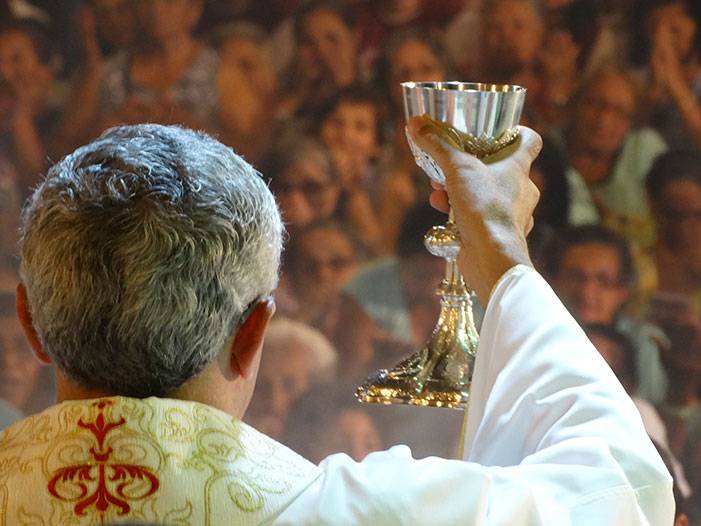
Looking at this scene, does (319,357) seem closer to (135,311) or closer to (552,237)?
(552,237)

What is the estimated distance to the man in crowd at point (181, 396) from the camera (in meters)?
1.35

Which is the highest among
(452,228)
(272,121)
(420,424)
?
(452,228)

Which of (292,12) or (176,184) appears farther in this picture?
(292,12)

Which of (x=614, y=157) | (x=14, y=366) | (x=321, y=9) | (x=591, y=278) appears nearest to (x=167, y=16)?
(x=321, y=9)

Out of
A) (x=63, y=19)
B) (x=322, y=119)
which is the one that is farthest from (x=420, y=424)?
(x=63, y=19)

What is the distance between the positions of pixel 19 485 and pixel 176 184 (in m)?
0.39

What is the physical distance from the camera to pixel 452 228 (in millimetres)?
1729

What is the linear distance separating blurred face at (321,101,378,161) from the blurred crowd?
1cm

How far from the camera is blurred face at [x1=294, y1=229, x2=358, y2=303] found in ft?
22.1

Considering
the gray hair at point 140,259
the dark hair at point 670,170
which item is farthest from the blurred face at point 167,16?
the gray hair at point 140,259

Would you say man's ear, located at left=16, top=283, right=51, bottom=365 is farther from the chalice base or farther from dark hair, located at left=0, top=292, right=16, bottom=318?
dark hair, located at left=0, top=292, right=16, bottom=318

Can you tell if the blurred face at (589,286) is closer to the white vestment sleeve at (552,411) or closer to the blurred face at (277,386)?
the blurred face at (277,386)

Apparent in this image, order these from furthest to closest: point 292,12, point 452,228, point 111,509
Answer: point 292,12, point 452,228, point 111,509

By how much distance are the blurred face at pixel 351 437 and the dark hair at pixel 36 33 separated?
2.62 m
